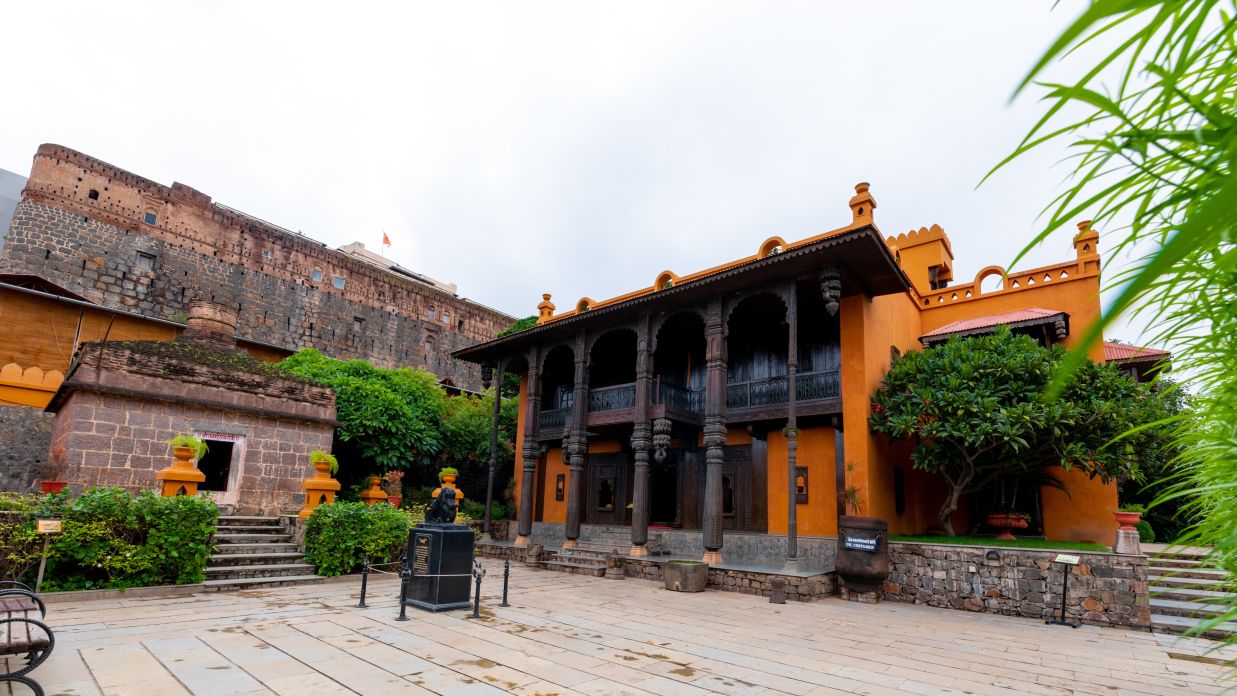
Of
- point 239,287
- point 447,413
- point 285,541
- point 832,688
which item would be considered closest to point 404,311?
point 239,287

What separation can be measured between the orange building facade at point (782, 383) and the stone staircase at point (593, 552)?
697 mm

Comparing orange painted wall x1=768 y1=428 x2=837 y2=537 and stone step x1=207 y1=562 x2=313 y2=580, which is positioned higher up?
orange painted wall x1=768 y1=428 x2=837 y2=537

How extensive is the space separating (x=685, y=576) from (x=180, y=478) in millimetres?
9179

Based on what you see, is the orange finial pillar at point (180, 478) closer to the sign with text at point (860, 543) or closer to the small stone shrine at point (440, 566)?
the small stone shrine at point (440, 566)

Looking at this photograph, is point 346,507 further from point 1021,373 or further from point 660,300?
point 1021,373

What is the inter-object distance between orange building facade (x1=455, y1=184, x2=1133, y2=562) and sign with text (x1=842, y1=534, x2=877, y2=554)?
0.97m

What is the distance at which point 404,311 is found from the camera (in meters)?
35.6

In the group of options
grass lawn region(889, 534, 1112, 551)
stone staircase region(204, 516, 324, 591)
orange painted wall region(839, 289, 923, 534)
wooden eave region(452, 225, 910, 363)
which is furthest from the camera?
orange painted wall region(839, 289, 923, 534)

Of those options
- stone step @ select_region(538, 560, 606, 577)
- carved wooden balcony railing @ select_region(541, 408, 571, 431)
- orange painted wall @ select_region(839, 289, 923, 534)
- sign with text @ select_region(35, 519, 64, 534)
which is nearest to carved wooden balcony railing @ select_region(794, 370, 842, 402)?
orange painted wall @ select_region(839, 289, 923, 534)

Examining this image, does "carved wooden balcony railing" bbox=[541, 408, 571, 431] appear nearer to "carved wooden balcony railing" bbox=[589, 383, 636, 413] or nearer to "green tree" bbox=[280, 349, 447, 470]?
"carved wooden balcony railing" bbox=[589, 383, 636, 413]

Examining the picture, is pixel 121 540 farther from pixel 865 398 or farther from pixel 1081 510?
pixel 1081 510

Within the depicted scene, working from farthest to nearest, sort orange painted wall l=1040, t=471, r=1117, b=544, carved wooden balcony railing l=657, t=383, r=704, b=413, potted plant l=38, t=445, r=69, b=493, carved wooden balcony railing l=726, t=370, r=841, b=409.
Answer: carved wooden balcony railing l=657, t=383, r=704, b=413, carved wooden balcony railing l=726, t=370, r=841, b=409, orange painted wall l=1040, t=471, r=1117, b=544, potted plant l=38, t=445, r=69, b=493

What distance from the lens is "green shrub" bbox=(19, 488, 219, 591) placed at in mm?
8516

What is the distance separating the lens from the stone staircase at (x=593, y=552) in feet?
46.0
